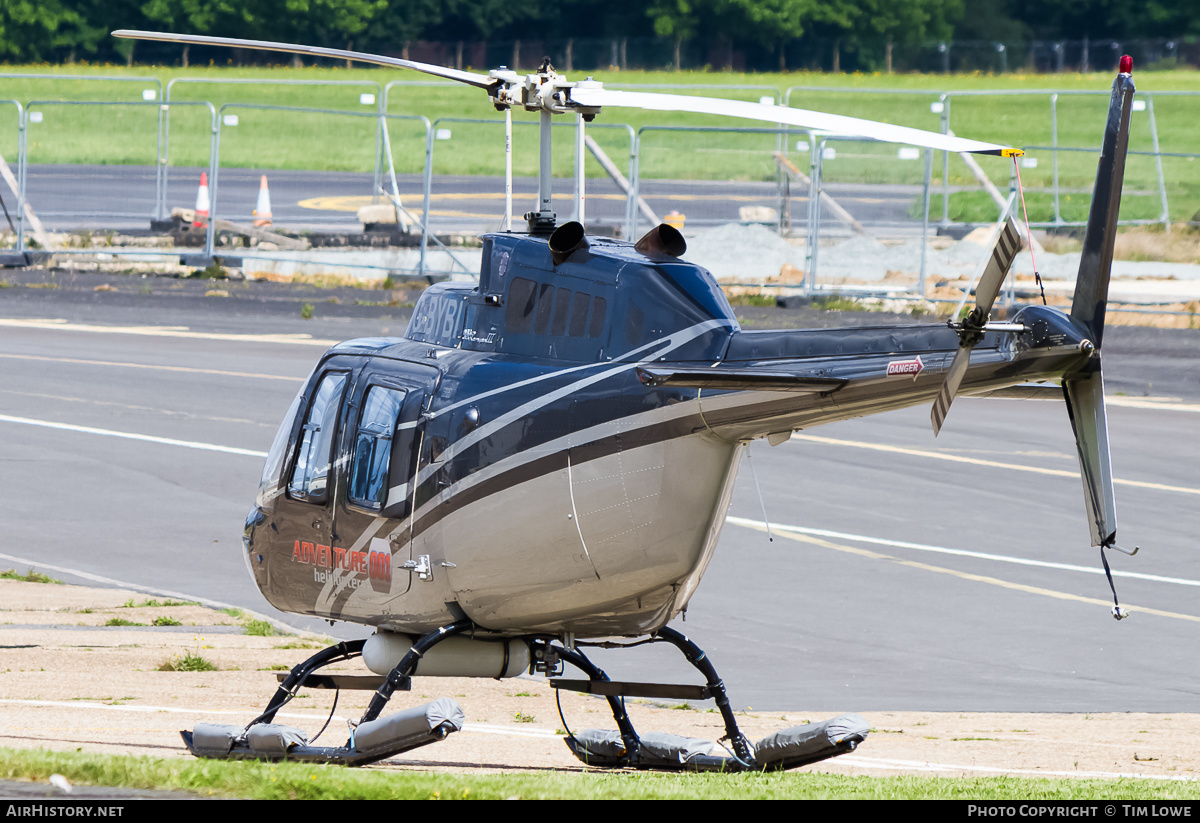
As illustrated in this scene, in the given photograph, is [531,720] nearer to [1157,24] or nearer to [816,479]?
[816,479]

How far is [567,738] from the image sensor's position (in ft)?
35.8

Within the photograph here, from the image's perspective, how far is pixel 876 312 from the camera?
29.5 meters

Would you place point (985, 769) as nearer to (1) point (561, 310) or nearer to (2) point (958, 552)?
(1) point (561, 310)

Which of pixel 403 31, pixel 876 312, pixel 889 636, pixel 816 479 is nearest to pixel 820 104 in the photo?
pixel 403 31

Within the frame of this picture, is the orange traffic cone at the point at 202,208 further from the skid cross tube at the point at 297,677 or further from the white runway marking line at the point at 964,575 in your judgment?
the skid cross tube at the point at 297,677

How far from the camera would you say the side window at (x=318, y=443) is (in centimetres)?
1048

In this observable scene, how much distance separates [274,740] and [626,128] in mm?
27890

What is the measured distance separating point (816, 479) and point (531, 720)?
362 inches

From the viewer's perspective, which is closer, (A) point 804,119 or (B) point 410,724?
(A) point 804,119

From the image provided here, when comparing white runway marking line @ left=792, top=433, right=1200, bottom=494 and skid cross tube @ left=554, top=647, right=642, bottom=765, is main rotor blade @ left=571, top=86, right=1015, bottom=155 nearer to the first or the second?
skid cross tube @ left=554, top=647, right=642, bottom=765

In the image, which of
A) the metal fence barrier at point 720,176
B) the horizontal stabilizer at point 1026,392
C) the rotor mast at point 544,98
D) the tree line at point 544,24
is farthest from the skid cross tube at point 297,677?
the tree line at point 544,24

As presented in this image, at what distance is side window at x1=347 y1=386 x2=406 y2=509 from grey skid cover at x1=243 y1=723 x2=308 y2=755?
4.73 feet

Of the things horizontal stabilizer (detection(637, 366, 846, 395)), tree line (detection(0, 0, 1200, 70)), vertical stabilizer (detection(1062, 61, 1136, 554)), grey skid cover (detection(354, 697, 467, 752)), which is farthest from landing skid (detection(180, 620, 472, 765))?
tree line (detection(0, 0, 1200, 70))

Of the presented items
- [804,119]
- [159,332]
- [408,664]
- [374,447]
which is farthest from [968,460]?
[159,332]
